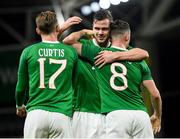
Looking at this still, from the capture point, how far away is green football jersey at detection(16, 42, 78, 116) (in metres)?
5.45

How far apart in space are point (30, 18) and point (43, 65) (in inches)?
365

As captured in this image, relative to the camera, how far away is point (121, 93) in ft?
19.0

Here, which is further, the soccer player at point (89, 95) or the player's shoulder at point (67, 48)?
the soccer player at point (89, 95)

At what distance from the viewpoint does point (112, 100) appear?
580 centimetres

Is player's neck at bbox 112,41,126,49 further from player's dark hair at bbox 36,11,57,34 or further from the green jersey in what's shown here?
player's dark hair at bbox 36,11,57,34

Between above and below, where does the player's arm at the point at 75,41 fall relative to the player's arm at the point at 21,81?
above

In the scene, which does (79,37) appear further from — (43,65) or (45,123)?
(45,123)

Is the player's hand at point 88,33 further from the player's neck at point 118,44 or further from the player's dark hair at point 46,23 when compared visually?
the player's dark hair at point 46,23

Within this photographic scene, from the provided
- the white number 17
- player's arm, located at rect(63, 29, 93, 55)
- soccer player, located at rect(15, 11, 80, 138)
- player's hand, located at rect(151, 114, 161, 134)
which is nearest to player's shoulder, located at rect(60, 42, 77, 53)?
soccer player, located at rect(15, 11, 80, 138)

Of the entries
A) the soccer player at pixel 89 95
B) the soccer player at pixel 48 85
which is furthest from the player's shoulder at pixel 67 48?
the soccer player at pixel 89 95

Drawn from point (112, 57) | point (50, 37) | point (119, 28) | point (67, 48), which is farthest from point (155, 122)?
point (50, 37)

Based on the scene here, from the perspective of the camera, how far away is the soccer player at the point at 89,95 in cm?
602

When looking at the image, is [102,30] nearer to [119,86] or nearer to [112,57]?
[112,57]

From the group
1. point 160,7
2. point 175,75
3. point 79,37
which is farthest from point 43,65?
point 175,75
